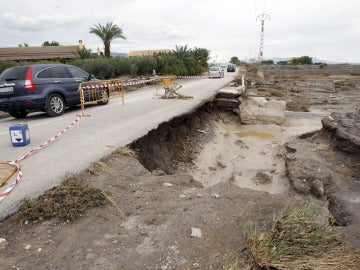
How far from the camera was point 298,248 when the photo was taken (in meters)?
3.13

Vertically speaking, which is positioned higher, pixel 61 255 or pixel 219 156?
pixel 61 255

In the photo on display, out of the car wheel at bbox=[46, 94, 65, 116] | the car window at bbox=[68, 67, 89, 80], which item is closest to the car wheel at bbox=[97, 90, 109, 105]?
the car window at bbox=[68, 67, 89, 80]

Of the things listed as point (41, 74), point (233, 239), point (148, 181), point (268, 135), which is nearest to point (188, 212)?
point (233, 239)

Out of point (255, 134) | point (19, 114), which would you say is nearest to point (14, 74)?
point (19, 114)

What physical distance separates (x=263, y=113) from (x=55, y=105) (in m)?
10.5

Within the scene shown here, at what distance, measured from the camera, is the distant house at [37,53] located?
129 feet

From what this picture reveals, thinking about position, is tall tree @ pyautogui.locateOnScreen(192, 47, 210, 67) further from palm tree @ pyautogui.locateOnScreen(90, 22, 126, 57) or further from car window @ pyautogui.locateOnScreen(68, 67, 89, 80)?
car window @ pyautogui.locateOnScreen(68, 67, 89, 80)

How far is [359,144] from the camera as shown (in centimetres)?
869

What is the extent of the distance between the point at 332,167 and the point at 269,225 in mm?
5311

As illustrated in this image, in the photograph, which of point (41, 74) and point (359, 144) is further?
point (41, 74)

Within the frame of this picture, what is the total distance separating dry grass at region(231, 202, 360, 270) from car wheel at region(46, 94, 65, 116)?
934 centimetres

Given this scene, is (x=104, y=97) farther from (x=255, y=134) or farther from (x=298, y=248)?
(x=298, y=248)

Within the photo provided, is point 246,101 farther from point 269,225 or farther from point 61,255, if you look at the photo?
point 61,255

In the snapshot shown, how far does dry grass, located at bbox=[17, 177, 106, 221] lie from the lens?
13.2ft
